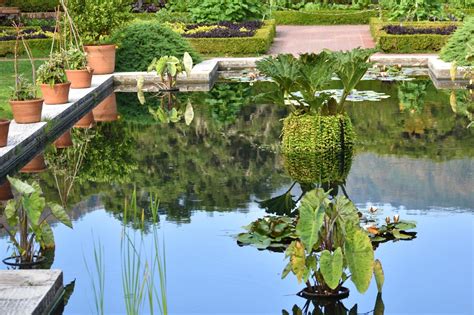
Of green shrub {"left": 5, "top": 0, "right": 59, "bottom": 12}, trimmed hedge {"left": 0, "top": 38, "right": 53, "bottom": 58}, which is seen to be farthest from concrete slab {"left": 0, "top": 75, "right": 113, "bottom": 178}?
green shrub {"left": 5, "top": 0, "right": 59, "bottom": 12}

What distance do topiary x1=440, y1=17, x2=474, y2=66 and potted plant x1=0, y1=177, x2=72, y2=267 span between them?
9.82 meters

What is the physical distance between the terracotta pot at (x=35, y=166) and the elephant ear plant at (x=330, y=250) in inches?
152

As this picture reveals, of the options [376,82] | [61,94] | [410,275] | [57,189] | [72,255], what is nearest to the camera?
[410,275]

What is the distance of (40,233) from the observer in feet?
22.1

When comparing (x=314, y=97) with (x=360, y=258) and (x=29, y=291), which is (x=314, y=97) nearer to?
(x=360, y=258)

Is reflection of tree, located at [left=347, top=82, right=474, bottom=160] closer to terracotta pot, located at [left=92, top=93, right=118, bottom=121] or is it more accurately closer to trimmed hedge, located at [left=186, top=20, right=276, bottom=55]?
terracotta pot, located at [left=92, top=93, right=118, bottom=121]

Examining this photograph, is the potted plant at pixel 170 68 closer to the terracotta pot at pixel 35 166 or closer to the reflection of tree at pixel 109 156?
the reflection of tree at pixel 109 156

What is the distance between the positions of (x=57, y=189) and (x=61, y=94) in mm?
3798

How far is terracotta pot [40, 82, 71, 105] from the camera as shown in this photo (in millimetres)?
12320

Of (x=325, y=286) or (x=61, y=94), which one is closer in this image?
(x=325, y=286)

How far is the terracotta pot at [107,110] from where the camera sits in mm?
12442

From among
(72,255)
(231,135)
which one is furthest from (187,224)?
(231,135)

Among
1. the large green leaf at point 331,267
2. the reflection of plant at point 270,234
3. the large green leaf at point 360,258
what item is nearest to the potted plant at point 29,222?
the reflection of plant at point 270,234

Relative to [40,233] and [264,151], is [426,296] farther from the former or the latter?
[264,151]
